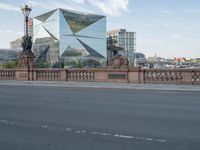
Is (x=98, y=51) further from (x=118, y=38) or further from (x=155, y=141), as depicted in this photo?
(x=155, y=141)

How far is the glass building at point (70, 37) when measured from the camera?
158 m

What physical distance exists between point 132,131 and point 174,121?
1938 millimetres

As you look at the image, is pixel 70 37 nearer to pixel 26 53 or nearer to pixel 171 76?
pixel 26 53

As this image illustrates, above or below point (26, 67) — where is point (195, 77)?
below

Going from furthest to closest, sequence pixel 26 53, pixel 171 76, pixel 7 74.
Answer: pixel 7 74 < pixel 26 53 < pixel 171 76

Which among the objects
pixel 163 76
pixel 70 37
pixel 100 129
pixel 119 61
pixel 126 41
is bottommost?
pixel 100 129

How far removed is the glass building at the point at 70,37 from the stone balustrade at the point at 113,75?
11684 cm

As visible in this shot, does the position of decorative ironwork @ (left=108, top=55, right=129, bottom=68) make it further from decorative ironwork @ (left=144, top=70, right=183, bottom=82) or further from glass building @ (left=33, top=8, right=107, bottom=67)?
glass building @ (left=33, top=8, right=107, bottom=67)

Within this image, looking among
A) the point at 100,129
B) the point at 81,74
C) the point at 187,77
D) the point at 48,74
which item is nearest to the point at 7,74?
the point at 48,74

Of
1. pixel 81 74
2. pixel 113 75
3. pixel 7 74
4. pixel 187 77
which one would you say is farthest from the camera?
pixel 7 74

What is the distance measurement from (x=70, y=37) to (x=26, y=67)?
131525 mm

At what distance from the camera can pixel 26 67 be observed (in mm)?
34250

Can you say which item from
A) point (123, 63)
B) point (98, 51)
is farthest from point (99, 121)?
point (98, 51)

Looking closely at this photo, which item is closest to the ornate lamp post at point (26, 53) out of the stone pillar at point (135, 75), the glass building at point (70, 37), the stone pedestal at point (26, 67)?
the stone pedestal at point (26, 67)
